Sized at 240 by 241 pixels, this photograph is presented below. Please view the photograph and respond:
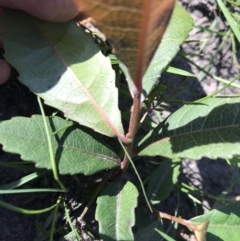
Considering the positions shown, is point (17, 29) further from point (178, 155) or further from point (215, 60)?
point (215, 60)

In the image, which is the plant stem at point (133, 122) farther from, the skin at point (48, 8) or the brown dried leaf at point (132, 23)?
the skin at point (48, 8)

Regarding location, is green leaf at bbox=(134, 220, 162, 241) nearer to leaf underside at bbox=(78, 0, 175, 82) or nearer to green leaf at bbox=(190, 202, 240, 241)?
green leaf at bbox=(190, 202, 240, 241)

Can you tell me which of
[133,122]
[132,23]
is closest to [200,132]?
[133,122]

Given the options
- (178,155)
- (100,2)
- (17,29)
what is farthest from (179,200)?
(100,2)

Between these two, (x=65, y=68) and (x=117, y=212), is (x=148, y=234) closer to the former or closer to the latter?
(x=117, y=212)

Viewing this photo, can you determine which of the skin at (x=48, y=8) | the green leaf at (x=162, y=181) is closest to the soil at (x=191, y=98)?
the green leaf at (x=162, y=181)
